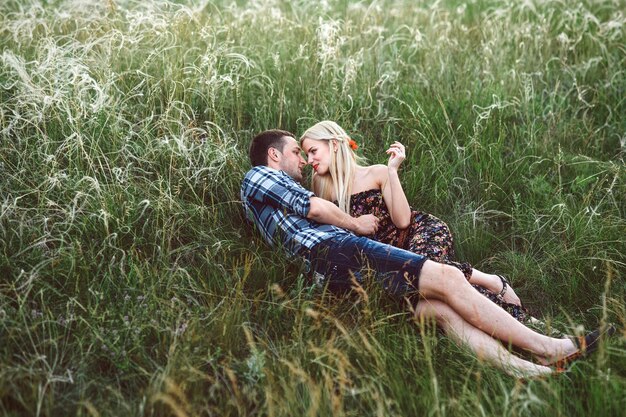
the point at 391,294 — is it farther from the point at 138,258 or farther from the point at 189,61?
the point at 189,61

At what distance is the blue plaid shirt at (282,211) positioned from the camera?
386 cm

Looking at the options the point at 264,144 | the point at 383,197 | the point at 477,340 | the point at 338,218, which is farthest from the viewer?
the point at 264,144

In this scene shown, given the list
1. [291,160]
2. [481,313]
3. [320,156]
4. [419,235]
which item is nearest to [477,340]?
[481,313]

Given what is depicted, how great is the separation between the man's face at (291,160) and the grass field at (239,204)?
38 cm

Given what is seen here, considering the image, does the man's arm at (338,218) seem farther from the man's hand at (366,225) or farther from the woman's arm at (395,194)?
the woman's arm at (395,194)

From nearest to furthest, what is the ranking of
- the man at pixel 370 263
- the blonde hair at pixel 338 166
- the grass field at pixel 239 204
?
the grass field at pixel 239 204
the man at pixel 370 263
the blonde hair at pixel 338 166

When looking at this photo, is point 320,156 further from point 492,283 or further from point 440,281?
point 492,283

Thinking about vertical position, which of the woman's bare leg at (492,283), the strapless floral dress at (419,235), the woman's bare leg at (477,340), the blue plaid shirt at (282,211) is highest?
the blue plaid shirt at (282,211)

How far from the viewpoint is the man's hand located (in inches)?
158

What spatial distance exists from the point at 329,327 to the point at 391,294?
0.46 meters

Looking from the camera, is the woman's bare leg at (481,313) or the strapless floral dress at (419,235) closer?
the woman's bare leg at (481,313)

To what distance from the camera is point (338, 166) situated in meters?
4.25

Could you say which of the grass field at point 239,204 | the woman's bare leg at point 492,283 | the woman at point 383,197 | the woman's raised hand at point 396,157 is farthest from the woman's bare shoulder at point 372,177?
the woman's bare leg at point 492,283

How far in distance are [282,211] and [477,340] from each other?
1.43m
